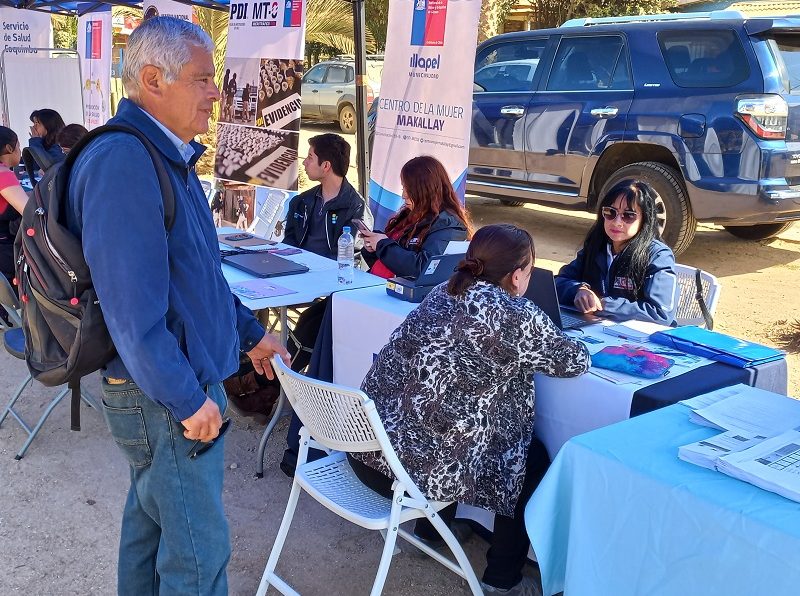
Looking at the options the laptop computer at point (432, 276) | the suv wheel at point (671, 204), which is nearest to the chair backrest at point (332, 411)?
the laptop computer at point (432, 276)

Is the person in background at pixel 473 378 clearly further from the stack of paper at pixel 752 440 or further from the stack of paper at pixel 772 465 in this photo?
the stack of paper at pixel 772 465

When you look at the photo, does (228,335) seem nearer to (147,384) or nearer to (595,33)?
(147,384)

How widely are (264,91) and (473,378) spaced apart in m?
4.49

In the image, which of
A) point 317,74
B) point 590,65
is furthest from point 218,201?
point 317,74

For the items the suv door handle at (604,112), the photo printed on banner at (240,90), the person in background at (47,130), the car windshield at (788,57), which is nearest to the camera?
the car windshield at (788,57)

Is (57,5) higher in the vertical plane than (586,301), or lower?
higher

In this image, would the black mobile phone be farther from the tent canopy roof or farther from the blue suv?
the tent canopy roof

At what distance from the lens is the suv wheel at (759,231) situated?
7598 mm

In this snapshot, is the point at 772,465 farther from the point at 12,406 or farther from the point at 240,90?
the point at 240,90

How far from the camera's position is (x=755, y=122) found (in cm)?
585

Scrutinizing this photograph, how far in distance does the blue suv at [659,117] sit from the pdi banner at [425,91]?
7.91 feet

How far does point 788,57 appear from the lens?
6.12m

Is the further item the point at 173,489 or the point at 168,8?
the point at 168,8

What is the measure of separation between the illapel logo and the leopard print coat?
9.48 ft
